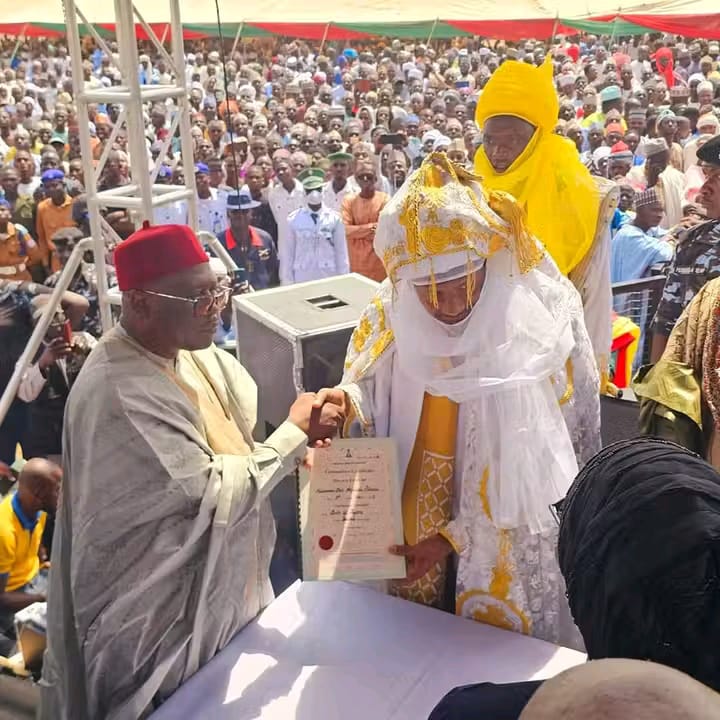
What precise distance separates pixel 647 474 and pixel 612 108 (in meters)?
12.8

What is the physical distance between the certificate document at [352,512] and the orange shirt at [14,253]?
5.54 metres

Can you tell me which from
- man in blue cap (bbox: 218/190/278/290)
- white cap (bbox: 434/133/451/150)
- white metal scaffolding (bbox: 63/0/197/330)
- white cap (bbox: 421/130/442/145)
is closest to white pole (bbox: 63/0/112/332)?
white metal scaffolding (bbox: 63/0/197/330)

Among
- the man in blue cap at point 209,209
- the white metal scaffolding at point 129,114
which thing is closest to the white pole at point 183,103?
the white metal scaffolding at point 129,114

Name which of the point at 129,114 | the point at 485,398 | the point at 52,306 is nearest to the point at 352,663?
the point at 485,398

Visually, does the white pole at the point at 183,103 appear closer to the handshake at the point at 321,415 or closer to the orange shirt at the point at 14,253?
the handshake at the point at 321,415

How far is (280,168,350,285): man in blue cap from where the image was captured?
7164 millimetres

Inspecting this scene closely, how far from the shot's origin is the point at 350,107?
15242 millimetres

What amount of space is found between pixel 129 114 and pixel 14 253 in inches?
144

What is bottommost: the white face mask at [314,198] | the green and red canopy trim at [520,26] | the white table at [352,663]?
the white table at [352,663]

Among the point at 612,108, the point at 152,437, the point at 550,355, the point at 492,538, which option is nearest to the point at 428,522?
the point at 492,538

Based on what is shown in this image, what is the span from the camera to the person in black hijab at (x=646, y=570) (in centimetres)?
104

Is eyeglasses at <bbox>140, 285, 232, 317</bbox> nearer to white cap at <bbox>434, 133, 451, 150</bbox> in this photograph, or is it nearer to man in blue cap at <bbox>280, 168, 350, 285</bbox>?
man in blue cap at <bbox>280, 168, 350, 285</bbox>

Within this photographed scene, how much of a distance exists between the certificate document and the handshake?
0.21 feet

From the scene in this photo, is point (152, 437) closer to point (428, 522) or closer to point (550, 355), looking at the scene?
point (428, 522)
